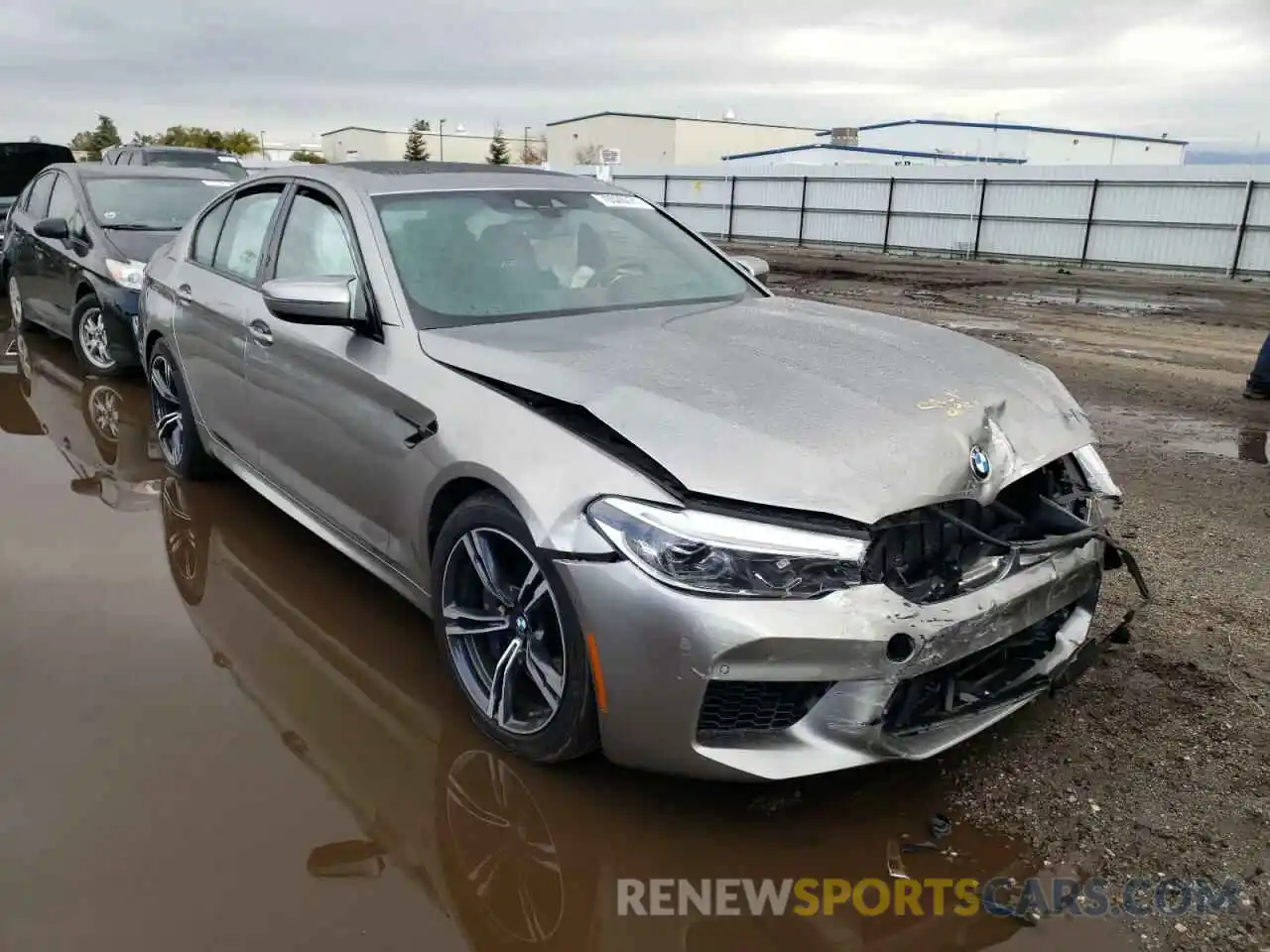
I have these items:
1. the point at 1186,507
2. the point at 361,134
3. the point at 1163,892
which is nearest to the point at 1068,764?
the point at 1163,892

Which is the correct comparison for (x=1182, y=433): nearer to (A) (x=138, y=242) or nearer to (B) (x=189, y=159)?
(A) (x=138, y=242)

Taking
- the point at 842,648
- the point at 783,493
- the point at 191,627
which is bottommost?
the point at 191,627

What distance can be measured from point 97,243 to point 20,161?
9.13 m

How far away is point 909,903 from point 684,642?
88cm

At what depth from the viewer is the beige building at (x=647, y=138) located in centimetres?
6862

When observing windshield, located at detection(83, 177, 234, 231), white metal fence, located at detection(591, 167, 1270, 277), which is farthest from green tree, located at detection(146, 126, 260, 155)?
windshield, located at detection(83, 177, 234, 231)

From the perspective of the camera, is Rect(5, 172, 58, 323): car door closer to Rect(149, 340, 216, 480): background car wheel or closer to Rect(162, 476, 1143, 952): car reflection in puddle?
Rect(149, 340, 216, 480): background car wheel

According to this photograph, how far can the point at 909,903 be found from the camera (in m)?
2.47

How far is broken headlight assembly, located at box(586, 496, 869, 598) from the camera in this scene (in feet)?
7.75

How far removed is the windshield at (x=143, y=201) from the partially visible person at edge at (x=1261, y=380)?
8.57 meters

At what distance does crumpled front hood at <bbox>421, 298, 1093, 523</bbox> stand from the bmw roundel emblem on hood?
0.02 metres

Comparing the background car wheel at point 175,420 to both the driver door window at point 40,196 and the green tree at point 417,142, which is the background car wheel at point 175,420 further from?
the green tree at point 417,142

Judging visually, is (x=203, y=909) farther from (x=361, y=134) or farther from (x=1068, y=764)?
(x=361, y=134)

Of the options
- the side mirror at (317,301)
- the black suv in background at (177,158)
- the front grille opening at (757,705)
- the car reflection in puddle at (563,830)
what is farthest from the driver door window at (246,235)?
the black suv in background at (177,158)
